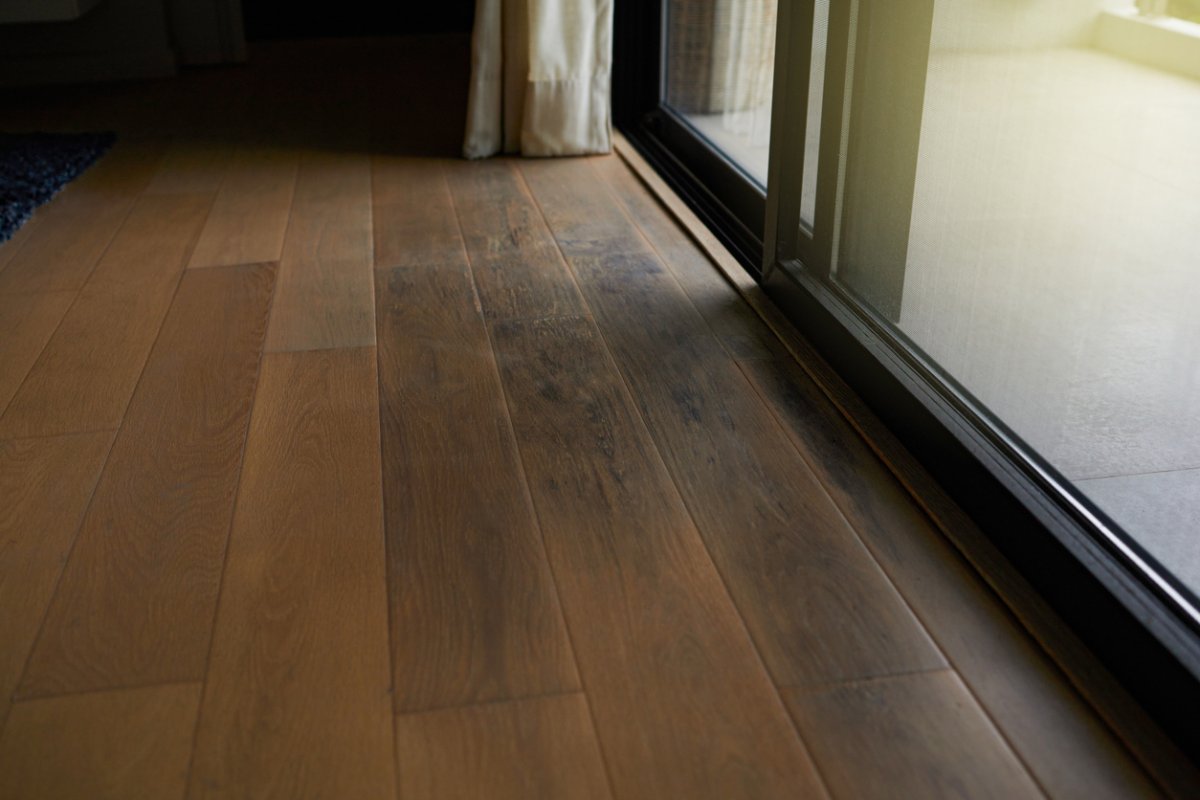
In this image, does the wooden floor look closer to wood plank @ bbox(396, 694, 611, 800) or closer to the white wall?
wood plank @ bbox(396, 694, 611, 800)

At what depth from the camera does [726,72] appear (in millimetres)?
2420

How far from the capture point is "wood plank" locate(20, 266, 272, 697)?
1095 millimetres

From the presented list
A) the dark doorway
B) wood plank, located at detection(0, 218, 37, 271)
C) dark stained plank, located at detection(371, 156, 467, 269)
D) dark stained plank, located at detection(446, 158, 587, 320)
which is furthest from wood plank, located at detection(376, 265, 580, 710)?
the dark doorway

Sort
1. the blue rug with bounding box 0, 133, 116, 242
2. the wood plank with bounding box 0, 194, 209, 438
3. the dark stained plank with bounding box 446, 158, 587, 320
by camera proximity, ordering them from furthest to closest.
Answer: the blue rug with bounding box 0, 133, 116, 242, the dark stained plank with bounding box 446, 158, 587, 320, the wood plank with bounding box 0, 194, 209, 438

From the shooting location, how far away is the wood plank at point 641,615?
0.95 metres

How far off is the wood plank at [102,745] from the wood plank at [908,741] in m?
0.52

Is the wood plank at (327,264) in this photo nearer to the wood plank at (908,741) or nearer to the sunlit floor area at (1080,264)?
the sunlit floor area at (1080,264)

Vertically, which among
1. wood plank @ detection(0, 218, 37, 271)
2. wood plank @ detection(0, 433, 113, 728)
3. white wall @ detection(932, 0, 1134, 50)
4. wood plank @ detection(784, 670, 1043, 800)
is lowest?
wood plank @ detection(0, 433, 113, 728)

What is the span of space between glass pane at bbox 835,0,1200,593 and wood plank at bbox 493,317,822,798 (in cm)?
38

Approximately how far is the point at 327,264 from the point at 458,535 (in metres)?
0.99

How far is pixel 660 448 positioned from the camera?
145cm

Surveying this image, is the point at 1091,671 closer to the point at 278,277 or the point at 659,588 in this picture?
the point at 659,588

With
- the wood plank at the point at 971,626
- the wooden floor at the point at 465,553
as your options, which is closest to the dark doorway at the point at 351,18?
the wooden floor at the point at 465,553

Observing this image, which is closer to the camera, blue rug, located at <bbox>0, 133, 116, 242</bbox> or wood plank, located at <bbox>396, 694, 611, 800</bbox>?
wood plank, located at <bbox>396, 694, 611, 800</bbox>
